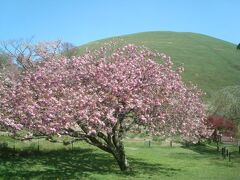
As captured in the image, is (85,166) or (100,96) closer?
(100,96)

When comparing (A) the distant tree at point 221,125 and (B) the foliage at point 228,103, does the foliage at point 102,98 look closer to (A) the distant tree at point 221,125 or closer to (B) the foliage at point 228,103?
(B) the foliage at point 228,103

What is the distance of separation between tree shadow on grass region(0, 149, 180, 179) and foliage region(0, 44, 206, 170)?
1.77 m

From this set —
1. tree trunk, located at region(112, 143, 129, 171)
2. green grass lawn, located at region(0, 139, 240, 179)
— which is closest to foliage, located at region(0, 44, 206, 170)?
tree trunk, located at region(112, 143, 129, 171)

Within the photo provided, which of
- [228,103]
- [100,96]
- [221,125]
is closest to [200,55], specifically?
[221,125]

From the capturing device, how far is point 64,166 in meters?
27.7

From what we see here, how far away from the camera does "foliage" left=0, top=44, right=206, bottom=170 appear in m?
22.8

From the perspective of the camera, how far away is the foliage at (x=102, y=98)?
2284 cm

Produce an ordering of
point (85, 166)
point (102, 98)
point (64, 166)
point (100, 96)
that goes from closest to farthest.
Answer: point (102, 98), point (100, 96), point (64, 166), point (85, 166)

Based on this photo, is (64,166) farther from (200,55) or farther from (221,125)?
(200,55)

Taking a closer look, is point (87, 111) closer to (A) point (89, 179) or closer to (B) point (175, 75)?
(A) point (89, 179)

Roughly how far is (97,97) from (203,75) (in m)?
110

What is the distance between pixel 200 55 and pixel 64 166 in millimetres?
127905

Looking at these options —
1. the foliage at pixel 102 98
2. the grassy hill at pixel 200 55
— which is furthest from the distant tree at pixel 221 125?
the grassy hill at pixel 200 55

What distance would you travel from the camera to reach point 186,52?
496 ft
